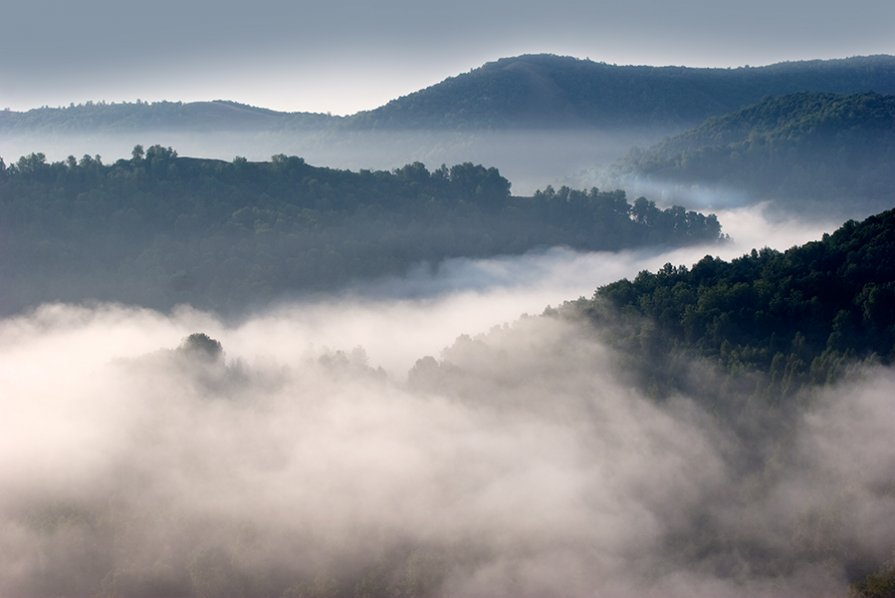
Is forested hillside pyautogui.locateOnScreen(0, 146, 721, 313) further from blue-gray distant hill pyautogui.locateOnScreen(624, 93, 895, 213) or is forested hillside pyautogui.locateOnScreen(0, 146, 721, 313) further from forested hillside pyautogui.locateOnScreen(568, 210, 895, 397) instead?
blue-gray distant hill pyautogui.locateOnScreen(624, 93, 895, 213)

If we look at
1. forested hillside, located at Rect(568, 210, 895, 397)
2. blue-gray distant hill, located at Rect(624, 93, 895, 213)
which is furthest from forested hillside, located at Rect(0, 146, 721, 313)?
blue-gray distant hill, located at Rect(624, 93, 895, 213)

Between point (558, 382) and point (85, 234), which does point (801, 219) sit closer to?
point (85, 234)

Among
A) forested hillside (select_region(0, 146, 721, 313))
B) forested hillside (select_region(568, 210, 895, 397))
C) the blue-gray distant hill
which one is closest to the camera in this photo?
forested hillside (select_region(568, 210, 895, 397))

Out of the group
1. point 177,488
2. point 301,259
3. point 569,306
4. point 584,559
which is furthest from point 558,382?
point 301,259

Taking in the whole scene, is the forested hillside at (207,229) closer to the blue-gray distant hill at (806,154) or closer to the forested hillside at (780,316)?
the forested hillside at (780,316)

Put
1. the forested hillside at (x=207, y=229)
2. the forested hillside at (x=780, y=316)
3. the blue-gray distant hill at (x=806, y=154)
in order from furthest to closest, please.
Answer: the blue-gray distant hill at (x=806, y=154) < the forested hillside at (x=207, y=229) < the forested hillside at (x=780, y=316)

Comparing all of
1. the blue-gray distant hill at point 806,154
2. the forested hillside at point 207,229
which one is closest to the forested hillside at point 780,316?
the forested hillside at point 207,229

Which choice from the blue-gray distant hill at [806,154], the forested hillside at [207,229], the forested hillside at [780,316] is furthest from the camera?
the blue-gray distant hill at [806,154]
